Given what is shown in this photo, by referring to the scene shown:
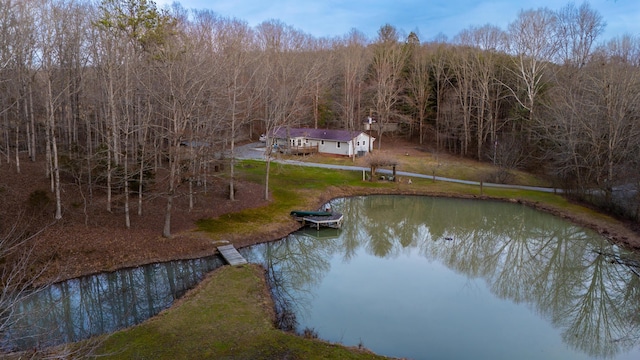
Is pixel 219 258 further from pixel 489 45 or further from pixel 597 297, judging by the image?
pixel 489 45

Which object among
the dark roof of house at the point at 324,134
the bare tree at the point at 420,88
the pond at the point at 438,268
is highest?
the bare tree at the point at 420,88

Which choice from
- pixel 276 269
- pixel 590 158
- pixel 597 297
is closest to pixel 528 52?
pixel 590 158

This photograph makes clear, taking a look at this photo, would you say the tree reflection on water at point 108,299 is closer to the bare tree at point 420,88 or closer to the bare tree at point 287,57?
the bare tree at point 287,57

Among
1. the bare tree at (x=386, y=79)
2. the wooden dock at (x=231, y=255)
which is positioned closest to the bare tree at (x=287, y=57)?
the bare tree at (x=386, y=79)

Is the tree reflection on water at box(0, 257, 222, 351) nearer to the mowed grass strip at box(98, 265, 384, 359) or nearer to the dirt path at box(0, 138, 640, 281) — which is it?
the dirt path at box(0, 138, 640, 281)

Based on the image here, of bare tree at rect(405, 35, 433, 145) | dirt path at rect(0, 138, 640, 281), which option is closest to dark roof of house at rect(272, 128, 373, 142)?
bare tree at rect(405, 35, 433, 145)

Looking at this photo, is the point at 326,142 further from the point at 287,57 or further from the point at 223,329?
the point at 223,329
